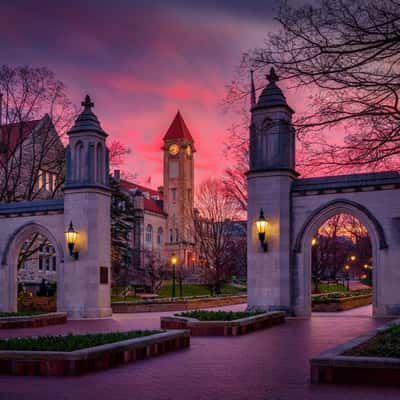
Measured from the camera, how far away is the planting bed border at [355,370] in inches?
358

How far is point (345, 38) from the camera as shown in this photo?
10.3 metres

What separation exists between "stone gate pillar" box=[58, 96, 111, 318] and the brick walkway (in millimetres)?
11555

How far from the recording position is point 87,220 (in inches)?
997

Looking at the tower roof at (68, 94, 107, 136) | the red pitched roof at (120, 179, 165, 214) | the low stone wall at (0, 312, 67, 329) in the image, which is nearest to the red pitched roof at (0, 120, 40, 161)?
the tower roof at (68, 94, 107, 136)

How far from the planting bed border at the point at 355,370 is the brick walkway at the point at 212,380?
30 centimetres

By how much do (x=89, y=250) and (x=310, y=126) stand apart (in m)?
16.0

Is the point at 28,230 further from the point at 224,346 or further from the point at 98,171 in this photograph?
the point at 224,346

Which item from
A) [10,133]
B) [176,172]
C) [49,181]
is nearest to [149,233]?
[176,172]

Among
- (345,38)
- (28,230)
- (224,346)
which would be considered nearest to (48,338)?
(224,346)

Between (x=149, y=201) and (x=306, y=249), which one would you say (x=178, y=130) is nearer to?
(x=149, y=201)

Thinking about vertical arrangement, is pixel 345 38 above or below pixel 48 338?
above

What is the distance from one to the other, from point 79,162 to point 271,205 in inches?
Result: 325

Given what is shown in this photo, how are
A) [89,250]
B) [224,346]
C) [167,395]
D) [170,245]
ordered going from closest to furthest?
[167,395], [224,346], [89,250], [170,245]

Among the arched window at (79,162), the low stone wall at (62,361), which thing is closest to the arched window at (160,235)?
the arched window at (79,162)
